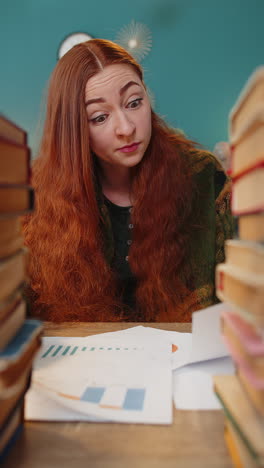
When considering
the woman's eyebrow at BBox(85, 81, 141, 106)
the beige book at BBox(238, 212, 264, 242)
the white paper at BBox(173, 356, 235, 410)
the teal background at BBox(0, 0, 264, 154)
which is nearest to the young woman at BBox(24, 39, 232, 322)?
the woman's eyebrow at BBox(85, 81, 141, 106)

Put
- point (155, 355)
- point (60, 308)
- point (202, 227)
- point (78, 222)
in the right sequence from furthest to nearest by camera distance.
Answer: point (202, 227)
point (78, 222)
point (60, 308)
point (155, 355)

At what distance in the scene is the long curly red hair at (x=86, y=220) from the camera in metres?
1.07

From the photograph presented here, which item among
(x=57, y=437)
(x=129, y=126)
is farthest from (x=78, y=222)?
(x=57, y=437)

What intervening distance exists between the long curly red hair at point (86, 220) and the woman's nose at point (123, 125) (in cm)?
9

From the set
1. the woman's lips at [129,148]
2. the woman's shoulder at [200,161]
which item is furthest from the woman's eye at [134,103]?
the woman's shoulder at [200,161]

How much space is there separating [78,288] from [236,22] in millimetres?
2557

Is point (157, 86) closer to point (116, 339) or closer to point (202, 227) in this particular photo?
point (202, 227)

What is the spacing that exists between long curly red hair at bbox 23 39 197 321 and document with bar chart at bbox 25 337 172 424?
1.38 feet

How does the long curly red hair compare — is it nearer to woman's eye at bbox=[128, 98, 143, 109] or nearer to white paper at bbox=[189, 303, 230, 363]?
woman's eye at bbox=[128, 98, 143, 109]

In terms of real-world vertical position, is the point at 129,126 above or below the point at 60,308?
above

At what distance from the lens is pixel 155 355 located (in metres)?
0.54

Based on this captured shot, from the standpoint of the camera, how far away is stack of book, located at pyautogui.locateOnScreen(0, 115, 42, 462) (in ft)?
0.92

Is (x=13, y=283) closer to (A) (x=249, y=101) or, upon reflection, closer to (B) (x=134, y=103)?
(A) (x=249, y=101)

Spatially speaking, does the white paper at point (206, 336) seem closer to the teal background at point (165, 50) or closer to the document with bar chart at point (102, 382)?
the document with bar chart at point (102, 382)
